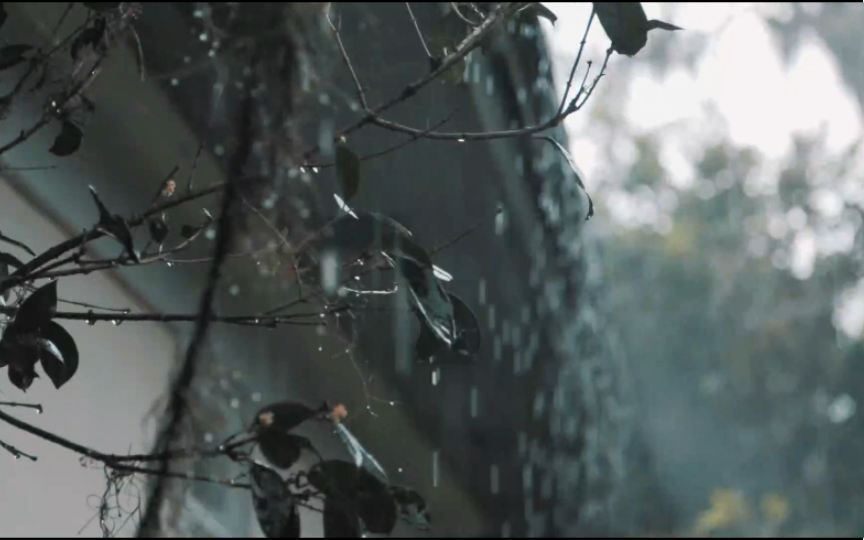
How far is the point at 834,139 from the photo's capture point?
9.47 m

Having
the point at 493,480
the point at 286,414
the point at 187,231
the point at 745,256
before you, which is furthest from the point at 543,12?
the point at 745,256

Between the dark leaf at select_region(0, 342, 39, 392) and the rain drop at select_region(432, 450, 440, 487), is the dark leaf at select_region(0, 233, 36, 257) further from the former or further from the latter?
the rain drop at select_region(432, 450, 440, 487)

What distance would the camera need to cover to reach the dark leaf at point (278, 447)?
20.1 inches

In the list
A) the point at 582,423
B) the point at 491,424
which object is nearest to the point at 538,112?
the point at 491,424

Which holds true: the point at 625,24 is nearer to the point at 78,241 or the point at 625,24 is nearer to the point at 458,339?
the point at 458,339

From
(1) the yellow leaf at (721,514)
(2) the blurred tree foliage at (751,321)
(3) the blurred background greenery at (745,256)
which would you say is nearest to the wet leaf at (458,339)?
(3) the blurred background greenery at (745,256)

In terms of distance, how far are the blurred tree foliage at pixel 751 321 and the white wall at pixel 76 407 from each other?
241 inches

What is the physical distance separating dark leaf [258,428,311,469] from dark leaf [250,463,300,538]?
14mm

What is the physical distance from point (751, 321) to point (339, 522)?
30.1ft

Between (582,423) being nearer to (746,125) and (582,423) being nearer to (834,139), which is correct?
(834,139)

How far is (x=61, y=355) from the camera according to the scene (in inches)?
28.4

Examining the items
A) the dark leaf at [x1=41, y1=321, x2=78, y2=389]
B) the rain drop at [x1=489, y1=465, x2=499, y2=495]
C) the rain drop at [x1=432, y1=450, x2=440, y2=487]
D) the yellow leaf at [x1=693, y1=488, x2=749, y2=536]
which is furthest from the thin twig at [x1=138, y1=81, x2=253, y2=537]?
the yellow leaf at [x1=693, y1=488, x2=749, y2=536]

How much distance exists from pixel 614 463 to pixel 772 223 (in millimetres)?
6191

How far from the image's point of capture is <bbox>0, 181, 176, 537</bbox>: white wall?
0.92 m
